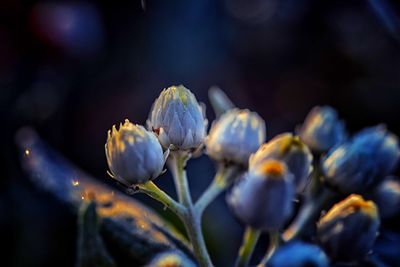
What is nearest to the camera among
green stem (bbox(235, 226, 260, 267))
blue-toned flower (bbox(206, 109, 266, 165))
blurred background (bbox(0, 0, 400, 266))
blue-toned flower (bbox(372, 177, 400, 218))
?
green stem (bbox(235, 226, 260, 267))

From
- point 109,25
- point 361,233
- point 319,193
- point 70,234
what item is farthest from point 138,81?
point 361,233

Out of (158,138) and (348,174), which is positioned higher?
(158,138)

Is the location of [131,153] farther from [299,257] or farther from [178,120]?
[299,257]

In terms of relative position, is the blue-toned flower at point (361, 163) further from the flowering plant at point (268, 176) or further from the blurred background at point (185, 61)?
the blurred background at point (185, 61)

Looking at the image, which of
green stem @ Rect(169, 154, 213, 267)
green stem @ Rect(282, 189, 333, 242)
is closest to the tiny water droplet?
green stem @ Rect(169, 154, 213, 267)

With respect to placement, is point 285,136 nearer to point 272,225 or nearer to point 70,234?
point 272,225

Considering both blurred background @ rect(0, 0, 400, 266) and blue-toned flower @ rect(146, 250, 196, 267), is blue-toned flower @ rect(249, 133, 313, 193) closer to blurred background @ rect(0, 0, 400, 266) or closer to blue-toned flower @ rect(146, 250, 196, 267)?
blue-toned flower @ rect(146, 250, 196, 267)
